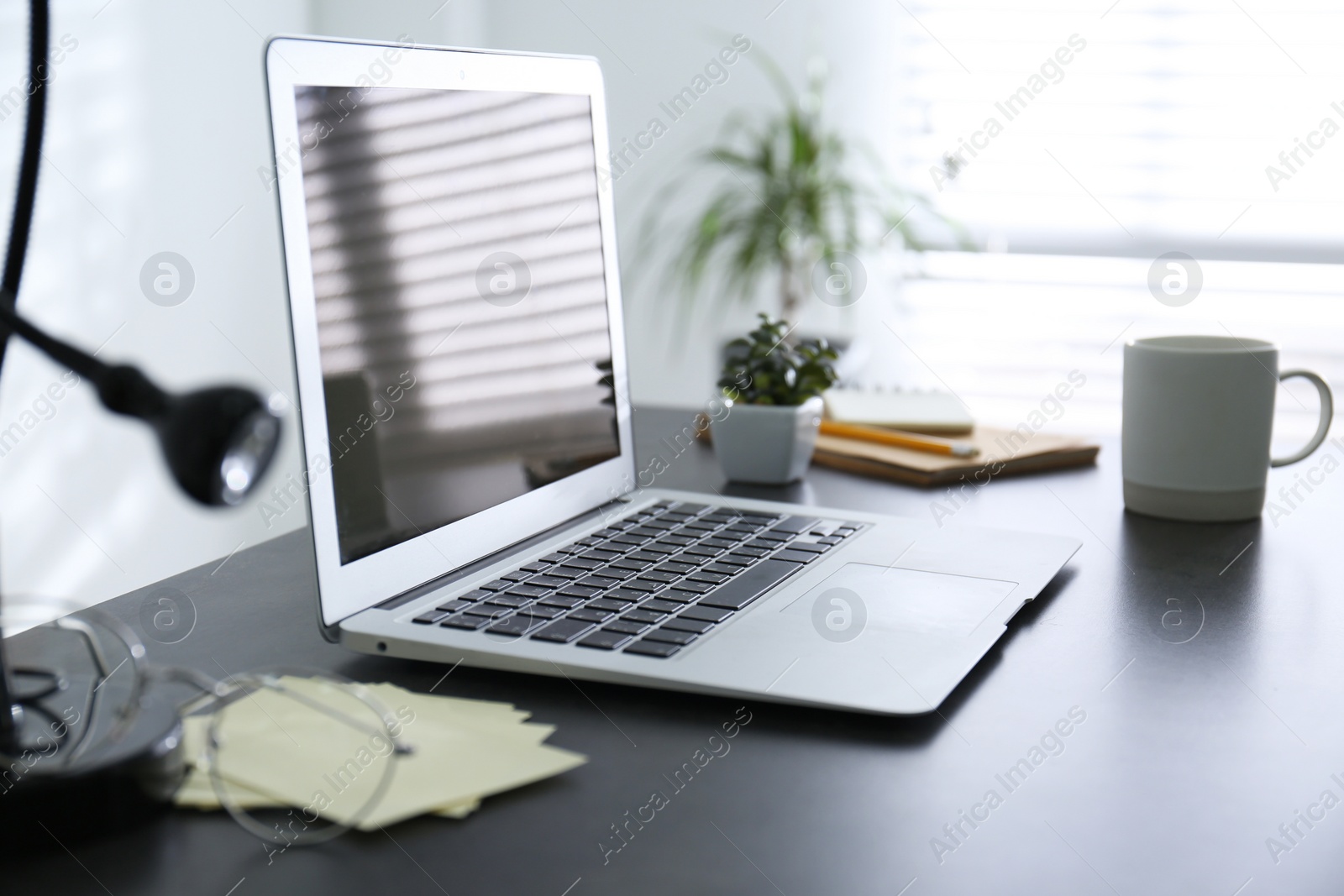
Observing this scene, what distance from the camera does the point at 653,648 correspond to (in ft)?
2.37

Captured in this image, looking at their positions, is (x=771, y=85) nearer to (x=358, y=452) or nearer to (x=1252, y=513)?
(x=1252, y=513)

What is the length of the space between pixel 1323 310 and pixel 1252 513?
2.10 metres

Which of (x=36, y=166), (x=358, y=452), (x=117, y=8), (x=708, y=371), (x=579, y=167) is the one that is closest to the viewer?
(x=36, y=166)

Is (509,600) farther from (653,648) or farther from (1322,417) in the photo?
(1322,417)

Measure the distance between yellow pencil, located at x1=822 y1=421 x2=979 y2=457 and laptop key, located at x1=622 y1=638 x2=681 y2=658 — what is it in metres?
0.68

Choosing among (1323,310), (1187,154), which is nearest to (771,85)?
(1187,154)

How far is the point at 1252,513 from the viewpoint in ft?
3.67

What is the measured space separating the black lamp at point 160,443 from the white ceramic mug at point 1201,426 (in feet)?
2.89

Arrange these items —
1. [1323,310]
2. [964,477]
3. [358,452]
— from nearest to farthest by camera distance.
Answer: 1. [358,452]
2. [964,477]
3. [1323,310]

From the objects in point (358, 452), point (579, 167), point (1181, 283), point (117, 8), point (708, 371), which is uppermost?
point (117, 8)

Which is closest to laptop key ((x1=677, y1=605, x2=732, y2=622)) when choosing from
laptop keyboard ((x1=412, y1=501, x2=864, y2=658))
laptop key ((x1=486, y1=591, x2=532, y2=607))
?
laptop keyboard ((x1=412, y1=501, x2=864, y2=658))

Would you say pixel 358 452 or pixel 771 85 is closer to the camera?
pixel 358 452

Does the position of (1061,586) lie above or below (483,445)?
below

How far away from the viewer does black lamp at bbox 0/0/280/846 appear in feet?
1.22
